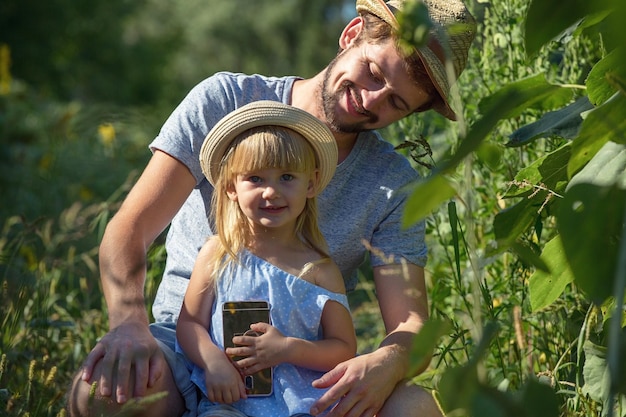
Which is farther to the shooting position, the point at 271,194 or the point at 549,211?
the point at 271,194

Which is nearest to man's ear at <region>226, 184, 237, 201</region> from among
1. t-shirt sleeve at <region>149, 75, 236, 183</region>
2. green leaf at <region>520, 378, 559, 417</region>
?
t-shirt sleeve at <region>149, 75, 236, 183</region>

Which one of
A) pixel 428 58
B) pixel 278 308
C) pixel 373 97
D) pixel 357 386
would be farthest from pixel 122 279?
pixel 428 58

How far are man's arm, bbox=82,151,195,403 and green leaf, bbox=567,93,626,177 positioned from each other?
44.7 inches

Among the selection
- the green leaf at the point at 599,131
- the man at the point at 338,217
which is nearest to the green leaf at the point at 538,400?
the green leaf at the point at 599,131

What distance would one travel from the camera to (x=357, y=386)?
2.21m

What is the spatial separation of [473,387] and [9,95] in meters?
6.65

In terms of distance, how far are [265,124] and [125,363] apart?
66 cm

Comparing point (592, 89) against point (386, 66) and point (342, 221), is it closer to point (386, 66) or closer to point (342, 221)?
point (386, 66)

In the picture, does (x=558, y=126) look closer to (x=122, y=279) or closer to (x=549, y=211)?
(x=549, y=211)

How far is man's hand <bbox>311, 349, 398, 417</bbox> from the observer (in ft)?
7.20

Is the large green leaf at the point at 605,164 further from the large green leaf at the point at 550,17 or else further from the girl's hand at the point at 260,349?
the girl's hand at the point at 260,349

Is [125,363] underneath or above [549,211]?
underneath

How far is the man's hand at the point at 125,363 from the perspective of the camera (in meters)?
2.13

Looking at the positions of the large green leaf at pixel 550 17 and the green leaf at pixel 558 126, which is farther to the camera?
the green leaf at pixel 558 126
